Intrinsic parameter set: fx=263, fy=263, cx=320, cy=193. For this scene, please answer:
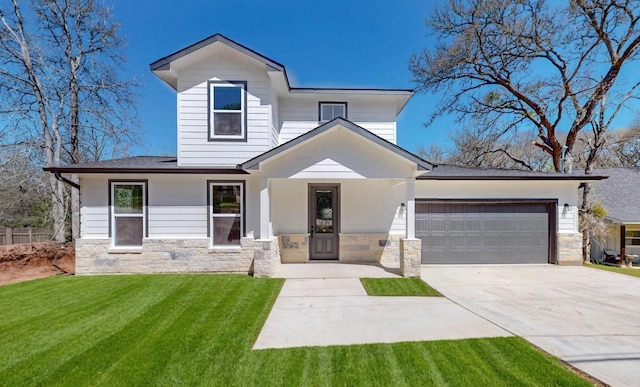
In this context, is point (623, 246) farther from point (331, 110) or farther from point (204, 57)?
point (204, 57)

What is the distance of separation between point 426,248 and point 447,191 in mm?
2104

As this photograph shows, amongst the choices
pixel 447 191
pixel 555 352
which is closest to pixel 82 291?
pixel 555 352

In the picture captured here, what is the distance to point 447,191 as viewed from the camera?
358 inches

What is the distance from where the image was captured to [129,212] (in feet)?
26.3

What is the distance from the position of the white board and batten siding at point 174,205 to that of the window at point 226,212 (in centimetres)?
18

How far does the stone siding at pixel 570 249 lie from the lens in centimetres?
909

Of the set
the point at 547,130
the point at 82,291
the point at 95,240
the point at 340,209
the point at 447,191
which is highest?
the point at 547,130

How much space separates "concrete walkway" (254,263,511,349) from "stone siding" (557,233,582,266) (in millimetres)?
6518

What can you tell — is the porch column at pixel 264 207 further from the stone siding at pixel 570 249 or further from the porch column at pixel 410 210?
the stone siding at pixel 570 249

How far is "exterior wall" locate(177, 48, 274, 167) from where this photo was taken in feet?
26.9

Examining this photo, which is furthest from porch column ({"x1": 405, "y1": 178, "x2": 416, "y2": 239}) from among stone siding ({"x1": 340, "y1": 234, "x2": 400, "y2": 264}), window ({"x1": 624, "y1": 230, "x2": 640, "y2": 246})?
window ({"x1": 624, "y1": 230, "x2": 640, "y2": 246})

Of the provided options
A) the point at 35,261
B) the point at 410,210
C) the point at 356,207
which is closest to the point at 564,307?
the point at 410,210

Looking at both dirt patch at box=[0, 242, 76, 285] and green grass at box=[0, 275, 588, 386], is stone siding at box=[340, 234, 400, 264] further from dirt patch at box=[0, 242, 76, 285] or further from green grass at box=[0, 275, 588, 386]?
dirt patch at box=[0, 242, 76, 285]

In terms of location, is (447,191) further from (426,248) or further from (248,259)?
(248,259)
